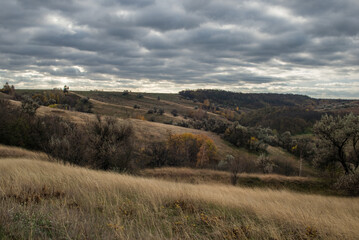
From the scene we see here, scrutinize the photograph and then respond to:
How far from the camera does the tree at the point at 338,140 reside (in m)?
23.3

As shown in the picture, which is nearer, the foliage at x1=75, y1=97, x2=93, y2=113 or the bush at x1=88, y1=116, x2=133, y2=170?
the bush at x1=88, y1=116, x2=133, y2=170

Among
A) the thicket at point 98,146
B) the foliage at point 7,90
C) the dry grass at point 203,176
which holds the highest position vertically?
the foliage at point 7,90

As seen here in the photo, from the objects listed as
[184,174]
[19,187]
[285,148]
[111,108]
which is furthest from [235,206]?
[111,108]

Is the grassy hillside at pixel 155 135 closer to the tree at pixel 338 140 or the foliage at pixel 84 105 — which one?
the foliage at pixel 84 105

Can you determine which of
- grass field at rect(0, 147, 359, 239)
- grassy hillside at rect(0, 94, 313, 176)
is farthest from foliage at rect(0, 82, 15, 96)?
grass field at rect(0, 147, 359, 239)

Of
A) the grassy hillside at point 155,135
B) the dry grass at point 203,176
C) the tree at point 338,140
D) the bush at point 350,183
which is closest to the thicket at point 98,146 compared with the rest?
the dry grass at point 203,176

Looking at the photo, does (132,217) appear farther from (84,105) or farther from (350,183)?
(84,105)

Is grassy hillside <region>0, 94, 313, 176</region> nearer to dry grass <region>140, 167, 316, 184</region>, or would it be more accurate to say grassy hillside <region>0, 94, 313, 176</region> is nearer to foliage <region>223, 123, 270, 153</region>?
foliage <region>223, 123, 270, 153</region>

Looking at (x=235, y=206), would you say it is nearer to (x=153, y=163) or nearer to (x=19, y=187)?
(x=19, y=187)

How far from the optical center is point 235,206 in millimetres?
7406

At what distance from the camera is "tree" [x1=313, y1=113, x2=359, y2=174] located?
2334 centimetres

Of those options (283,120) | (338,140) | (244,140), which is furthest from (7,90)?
(283,120)

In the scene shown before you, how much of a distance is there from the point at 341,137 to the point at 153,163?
1193 inches

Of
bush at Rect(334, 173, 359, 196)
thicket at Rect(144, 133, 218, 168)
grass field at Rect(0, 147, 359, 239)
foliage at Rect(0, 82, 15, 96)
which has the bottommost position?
thicket at Rect(144, 133, 218, 168)
